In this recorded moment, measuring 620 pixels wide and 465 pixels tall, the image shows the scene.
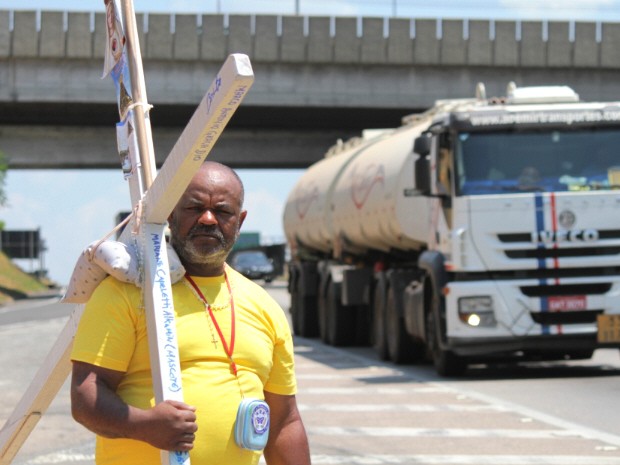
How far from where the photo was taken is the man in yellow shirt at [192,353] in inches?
173

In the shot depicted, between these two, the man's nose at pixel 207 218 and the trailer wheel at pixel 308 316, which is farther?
the trailer wheel at pixel 308 316

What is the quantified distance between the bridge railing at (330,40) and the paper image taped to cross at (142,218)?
4581cm

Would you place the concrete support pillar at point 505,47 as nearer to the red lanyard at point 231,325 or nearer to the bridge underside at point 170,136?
the bridge underside at point 170,136

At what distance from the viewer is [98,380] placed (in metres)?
4.45

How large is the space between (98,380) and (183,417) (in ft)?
1.18

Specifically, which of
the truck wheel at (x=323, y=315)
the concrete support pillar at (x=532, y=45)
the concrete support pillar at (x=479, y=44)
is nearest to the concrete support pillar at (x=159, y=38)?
the concrete support pillar at (x=479, y=44)

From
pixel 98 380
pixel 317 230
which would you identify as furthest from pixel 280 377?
pixel 317 230

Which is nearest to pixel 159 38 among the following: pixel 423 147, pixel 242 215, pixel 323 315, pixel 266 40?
pixel 266 40

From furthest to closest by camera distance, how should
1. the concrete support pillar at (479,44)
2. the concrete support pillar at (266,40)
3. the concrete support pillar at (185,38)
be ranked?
the concrete support pillar at (479,44), the concrete support pillar at (266,40), the concrete support pillar at (185,38)

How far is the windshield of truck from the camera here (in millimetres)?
18125

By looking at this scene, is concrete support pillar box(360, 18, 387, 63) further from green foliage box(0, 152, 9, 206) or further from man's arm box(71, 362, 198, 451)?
man's arm box(71, 362, 198, 451)

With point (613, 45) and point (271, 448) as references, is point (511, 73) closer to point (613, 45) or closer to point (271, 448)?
point (613, 45)

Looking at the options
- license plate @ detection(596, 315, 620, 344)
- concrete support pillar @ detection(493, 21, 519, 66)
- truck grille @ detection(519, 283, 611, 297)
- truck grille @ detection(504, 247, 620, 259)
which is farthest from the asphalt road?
concrete support pillar @ detection(493, 21, 519, 66)

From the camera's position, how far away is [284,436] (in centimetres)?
494
